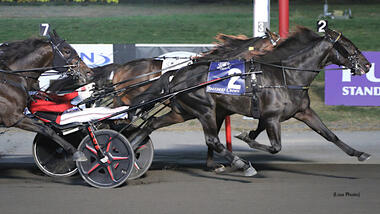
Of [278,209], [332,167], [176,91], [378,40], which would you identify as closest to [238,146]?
[332,167]

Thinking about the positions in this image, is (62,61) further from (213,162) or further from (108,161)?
(213,162)

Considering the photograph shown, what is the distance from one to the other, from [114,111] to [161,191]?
120 cm

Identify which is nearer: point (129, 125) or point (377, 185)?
point (377, 185)

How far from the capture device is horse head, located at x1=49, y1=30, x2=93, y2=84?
7059 mm

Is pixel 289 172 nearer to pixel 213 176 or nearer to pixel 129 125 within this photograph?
pixel 213 176

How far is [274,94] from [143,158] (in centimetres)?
190

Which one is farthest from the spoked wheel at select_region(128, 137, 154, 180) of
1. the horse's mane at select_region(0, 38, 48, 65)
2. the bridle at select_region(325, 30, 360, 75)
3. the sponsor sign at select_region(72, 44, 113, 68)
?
the sponsor sign at select_region(72, 44, 113, 68)

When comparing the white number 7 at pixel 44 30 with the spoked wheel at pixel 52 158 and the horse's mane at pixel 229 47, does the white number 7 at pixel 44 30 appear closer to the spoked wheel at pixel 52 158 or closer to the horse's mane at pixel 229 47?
the spoked wheel at pixel 52 158

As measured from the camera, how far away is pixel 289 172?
7547mm

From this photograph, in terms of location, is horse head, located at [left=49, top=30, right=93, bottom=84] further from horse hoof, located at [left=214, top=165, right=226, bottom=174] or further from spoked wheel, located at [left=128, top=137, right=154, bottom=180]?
horse hoof, located at [left=214, top=165, right=226, bottom=174]

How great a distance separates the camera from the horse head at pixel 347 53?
23.4 feet

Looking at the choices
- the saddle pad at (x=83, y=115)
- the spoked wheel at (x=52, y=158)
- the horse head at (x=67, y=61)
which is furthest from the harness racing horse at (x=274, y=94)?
the spoked wheel at (x=52, y=158)

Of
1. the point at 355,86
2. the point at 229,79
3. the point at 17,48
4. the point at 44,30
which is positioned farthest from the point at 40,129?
the point at 355,86

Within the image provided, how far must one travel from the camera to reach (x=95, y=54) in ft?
44.4
